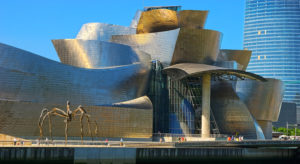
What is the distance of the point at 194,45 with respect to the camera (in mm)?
49000

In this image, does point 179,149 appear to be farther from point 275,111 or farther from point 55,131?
point 275,111

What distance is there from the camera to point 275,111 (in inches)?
2334

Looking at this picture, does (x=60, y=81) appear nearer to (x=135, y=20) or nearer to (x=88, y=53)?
(x=88, y=53)

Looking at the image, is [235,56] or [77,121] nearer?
[77,121]

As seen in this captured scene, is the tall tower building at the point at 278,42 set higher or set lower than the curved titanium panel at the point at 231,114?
higher

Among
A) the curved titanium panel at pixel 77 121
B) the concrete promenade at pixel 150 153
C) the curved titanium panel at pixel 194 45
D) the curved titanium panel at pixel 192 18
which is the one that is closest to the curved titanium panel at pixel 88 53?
the curved titanium panel at pixel 77 121

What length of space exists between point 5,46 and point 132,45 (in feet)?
56.1

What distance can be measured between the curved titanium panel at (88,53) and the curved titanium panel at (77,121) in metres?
6.80

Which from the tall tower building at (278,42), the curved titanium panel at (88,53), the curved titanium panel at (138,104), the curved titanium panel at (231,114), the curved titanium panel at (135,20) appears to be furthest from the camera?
the tall tower building at (278,42)

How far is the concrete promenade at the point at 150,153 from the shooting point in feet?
81.4

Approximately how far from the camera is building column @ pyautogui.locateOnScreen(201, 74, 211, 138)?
46.2 meters

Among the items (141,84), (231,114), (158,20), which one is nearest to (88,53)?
(141,84)

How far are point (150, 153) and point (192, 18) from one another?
2742cm

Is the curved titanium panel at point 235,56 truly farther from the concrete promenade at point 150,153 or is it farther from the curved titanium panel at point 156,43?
the concrete promenade at point 150,153
